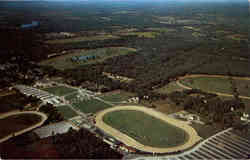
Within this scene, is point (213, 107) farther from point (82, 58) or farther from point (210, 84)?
point (82, 58)

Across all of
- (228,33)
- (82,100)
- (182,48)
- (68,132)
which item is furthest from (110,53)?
(228,33)

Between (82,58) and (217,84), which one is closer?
(217,84)

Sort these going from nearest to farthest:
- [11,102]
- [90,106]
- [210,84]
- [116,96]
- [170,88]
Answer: [11,102]
[90,106]
[116,96]
[170,88]
[210,84]

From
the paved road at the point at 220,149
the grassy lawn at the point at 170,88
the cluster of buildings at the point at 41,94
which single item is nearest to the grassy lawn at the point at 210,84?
the grassy lawn at the point at 170,88

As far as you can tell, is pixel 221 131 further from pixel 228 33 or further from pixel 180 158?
pixel 228 33

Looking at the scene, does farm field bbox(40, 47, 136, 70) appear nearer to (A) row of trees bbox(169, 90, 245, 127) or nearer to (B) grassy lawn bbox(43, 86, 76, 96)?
(B) grassy lawn bbox(43, 86, 76, 96)

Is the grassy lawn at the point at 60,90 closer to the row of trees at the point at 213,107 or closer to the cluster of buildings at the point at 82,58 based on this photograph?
the row of trees at the point at 213,107

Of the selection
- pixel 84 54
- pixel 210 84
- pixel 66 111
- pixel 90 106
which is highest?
pixel 84 54

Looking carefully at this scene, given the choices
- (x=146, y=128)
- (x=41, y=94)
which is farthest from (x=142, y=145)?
(x=41, y=94)
